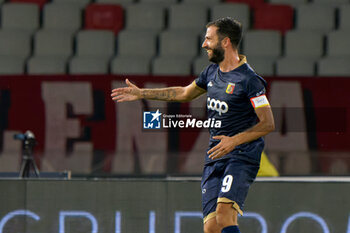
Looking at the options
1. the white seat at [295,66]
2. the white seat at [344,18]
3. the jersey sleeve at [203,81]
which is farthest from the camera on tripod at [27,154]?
the white seat at [344,18]

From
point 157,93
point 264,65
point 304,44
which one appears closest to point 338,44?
point 304,44

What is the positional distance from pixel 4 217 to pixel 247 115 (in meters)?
2.60

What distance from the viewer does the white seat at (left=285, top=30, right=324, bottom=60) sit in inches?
364

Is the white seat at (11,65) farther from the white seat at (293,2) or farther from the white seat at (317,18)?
the white seat at (317,18)

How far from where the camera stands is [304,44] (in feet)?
30.6

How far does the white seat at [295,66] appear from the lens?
8.85 m

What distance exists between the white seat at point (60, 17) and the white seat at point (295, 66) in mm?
2965

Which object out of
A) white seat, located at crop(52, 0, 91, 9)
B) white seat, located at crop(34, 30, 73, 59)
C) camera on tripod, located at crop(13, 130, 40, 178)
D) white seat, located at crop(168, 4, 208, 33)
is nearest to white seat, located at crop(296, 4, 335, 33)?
white seat, located at crop(168, 4, 208, 33)

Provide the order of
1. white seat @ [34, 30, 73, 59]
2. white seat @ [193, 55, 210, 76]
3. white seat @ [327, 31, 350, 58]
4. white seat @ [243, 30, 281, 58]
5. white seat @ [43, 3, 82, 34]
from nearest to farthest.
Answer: white seat @ [193, 55, 210, 76], white seat @ [327, 31, 350, 58], white seat @ [243, 30, 281, 58], white seat @ [34, 30, 73, 59], white seat @ [43, 3, 82, 34]

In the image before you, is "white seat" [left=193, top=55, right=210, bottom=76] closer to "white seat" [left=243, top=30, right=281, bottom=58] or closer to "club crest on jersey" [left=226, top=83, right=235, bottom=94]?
"white seat" [left=243, top=30, right=281, bottom=58]

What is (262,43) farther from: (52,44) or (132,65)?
(52,44)

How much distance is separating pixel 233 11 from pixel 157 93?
550 centimetres

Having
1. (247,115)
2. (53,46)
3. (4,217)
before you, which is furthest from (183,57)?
(247,115)

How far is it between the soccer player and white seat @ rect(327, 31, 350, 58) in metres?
5.39
